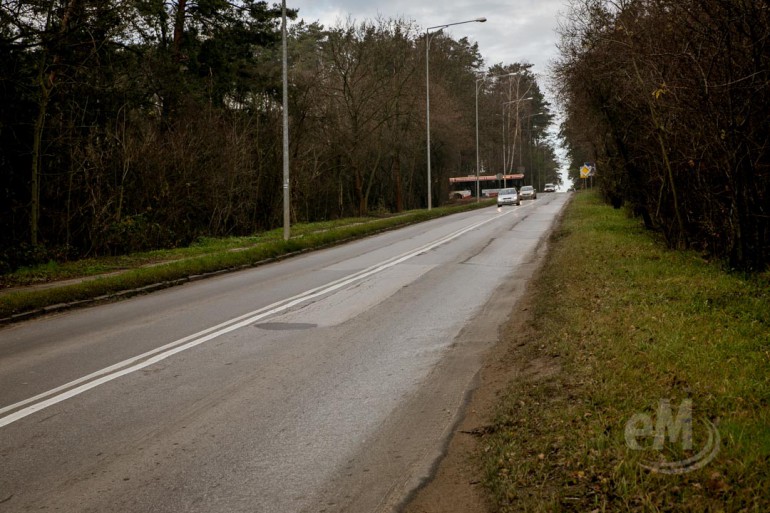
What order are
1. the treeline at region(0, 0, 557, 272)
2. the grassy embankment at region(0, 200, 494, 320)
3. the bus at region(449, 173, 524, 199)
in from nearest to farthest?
the grassy embankment at region(0, 200, 494, 320) < the treeline at region(0, 0, 557, 272) < the bus at region(449, 173, 524, 199)

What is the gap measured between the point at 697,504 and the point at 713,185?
11.3 metres

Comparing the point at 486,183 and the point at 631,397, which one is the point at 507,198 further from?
the point at 631,397

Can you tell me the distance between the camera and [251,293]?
12.7 metres

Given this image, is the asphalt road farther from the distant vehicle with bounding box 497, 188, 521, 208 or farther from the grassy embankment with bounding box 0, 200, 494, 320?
the distant vehicle with bounding box 497, 188, 521, 208

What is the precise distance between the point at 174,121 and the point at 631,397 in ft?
72.8

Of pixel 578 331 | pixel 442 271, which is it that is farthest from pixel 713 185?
pixel 578 331

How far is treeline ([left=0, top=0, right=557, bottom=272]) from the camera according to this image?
16906 millimetres

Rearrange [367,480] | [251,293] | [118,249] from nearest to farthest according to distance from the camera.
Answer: [367,480] → [251,293] → [118,249]

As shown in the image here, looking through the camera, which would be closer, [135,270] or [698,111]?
[698,111]

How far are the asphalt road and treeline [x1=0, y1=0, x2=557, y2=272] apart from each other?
24.9 feet

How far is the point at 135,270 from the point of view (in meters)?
15.6

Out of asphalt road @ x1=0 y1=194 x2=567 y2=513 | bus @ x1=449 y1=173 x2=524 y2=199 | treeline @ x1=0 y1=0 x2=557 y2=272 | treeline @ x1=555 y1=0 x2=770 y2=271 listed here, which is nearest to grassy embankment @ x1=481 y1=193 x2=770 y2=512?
asphalt road @ x1=0 y1=194 x2=567 y2=513

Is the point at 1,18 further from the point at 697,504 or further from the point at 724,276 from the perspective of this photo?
the point at 697,504

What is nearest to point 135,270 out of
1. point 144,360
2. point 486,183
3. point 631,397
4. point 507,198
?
point 144,360
